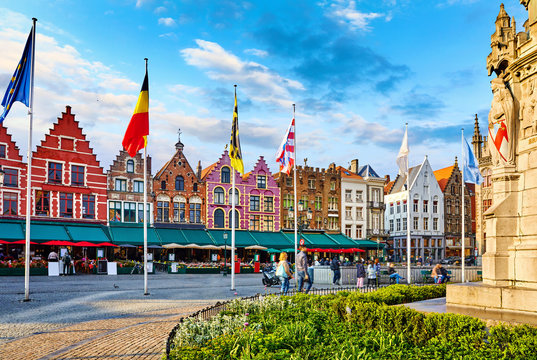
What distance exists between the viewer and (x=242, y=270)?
3988 centimetres

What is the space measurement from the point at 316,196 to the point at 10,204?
3574 centimetres

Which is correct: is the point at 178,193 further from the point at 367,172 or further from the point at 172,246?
the point at 367,172

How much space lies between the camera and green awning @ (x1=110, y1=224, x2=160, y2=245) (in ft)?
145

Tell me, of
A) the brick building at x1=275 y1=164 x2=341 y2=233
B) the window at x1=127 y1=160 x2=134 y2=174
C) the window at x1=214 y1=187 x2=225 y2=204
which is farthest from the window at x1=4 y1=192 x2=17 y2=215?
the brick building at x1=275 y1=164 x2=341 y2=233

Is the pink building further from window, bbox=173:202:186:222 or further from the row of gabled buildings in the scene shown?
window, bbox=173:202:186:222

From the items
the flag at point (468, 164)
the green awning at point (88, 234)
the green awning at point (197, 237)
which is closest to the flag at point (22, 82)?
the flag at point (468, 164)

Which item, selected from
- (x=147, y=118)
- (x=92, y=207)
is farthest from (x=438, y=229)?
(x=147, y=118)

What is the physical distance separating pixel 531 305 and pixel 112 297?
1613 cm

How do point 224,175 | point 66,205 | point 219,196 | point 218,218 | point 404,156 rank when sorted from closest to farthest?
point 404,156
point 66,205
point 218,218
point 219,196
point 224,175

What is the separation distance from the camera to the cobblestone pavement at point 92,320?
963 centimetres

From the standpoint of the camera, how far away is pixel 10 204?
41719mm

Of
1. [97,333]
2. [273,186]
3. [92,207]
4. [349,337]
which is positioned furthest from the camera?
[273,186]

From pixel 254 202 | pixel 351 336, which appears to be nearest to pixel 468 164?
pixel 351 336

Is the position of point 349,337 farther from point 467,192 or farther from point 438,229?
point 467,192
